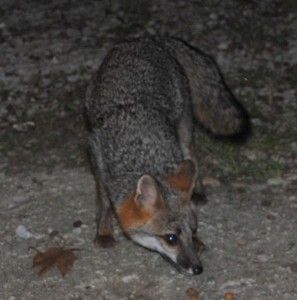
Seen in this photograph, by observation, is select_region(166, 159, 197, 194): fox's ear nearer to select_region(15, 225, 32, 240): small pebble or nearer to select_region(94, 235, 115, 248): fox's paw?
select_region(94, 235, 115, 248): fox's paw

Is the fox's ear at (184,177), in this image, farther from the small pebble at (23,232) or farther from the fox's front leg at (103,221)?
the small pebble at (23,232)

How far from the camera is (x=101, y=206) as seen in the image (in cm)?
664

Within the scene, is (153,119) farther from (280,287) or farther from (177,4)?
(177,4)

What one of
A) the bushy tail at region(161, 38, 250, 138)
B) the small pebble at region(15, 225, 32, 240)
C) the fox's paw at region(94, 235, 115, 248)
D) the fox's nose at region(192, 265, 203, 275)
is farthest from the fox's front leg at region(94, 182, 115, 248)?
the bushy tail at region(161, 38, 250, 138)

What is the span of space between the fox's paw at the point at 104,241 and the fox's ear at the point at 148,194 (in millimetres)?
791

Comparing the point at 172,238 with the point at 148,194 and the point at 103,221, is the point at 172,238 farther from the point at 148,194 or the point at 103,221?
the point at 103,221

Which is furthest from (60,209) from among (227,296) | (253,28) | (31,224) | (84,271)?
(253,28)

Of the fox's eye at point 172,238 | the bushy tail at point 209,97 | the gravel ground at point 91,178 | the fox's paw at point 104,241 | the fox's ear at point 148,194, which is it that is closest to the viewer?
the fox's ear at point 148,194

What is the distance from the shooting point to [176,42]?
746cm

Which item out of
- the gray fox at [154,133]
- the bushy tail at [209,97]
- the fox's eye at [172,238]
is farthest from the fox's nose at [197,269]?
the bushy tail at [209,97]

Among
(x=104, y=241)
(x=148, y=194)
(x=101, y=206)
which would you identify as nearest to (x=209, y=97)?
(x=101, y=206)

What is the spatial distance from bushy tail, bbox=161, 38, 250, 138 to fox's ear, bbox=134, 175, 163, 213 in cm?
177

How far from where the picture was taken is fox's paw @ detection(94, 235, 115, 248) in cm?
646

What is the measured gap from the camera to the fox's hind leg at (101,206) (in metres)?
6.49
